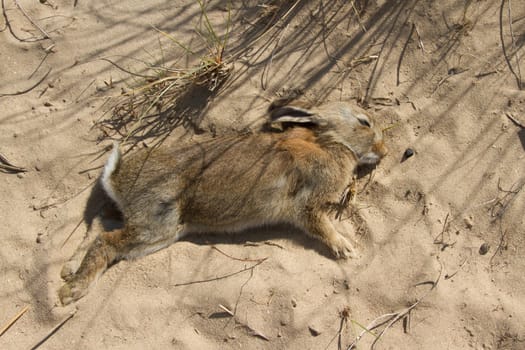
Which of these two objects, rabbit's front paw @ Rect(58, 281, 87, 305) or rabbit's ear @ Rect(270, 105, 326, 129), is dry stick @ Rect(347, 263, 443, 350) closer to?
rabbit's ear @ Rect(270, 105, 326, 129)

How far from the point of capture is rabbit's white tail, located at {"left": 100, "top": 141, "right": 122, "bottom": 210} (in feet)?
15.5

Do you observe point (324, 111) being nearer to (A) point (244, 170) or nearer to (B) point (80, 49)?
(A) point (244, 170)

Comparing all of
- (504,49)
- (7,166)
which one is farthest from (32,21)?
(504,49)

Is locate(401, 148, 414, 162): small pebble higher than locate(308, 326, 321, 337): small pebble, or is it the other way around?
locate(401, 148, 414, 162): small pebble

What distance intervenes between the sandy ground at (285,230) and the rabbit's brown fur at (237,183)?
0.24m

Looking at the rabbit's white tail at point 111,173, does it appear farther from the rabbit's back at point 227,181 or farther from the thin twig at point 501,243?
the thin twig at point 501,243

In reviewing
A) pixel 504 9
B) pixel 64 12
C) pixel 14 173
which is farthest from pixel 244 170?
pixel 504 9

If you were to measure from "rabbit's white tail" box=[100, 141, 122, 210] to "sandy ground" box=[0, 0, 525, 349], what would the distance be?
37cm

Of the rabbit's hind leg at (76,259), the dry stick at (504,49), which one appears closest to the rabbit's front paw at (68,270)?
the rabbit's hind leg at (76,259)

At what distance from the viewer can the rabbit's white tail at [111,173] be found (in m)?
4.73

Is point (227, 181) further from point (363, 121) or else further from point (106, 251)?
point (363, 121)

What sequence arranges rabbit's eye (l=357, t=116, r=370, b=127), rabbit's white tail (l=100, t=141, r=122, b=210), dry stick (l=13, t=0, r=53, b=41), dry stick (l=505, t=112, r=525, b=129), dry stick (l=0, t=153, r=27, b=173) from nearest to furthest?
rabbit's white tail (l=100, t=141, r=122, b=210) < dry stick (l=505, t=112, r=525, b=129) < rabbit's eye (l=357, t=116, r=370, b=127) < dry stick (l=0, t=153, r=27, b=173) < dry stick (l=13, t=0, r=53, b=41)

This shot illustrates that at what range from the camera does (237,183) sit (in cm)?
463

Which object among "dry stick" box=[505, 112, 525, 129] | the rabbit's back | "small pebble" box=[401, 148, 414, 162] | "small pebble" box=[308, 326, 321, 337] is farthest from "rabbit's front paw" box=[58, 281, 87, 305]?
"dry stick" box=[505, 112, 525, 129]
